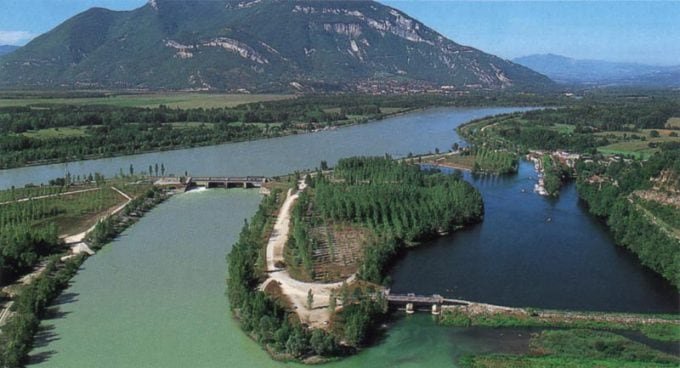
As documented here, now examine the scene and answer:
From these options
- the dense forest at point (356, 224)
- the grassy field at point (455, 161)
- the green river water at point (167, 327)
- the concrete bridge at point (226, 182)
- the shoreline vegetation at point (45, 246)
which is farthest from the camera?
the grassy field at point (455, 161)

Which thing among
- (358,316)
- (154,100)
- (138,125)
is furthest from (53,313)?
(154,100)

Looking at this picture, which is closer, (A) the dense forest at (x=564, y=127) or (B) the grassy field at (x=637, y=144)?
(B) the grassy field at (x=637, y=144)

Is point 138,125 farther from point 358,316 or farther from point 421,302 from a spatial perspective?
point 358,316

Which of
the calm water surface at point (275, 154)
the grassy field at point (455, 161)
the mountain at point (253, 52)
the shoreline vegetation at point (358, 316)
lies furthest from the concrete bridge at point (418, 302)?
the mountain at point (253, 52)

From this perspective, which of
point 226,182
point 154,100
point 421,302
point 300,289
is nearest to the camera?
point 421,302

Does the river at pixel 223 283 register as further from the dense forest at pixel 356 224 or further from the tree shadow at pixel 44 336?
the dense forest at pixel 356 224

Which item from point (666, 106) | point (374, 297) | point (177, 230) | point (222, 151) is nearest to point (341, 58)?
point (666, 106)
